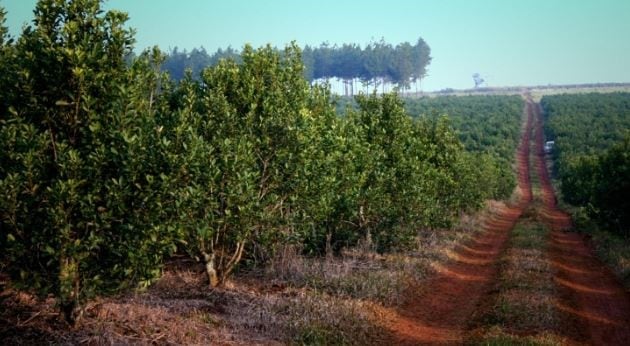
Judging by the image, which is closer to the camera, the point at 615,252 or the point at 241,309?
the point at 241,309

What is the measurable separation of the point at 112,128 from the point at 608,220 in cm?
3142

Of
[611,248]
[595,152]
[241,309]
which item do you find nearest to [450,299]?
[241,309]

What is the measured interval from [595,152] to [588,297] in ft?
213

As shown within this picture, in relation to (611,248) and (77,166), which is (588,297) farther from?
(77,166)

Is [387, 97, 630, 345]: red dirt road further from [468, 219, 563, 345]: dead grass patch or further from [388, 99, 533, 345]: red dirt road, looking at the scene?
[468, 219, 563, 345]: dead grass patch

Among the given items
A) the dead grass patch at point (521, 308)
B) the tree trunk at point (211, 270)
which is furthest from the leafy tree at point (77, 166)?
the dead grass patch at point (521, 308)

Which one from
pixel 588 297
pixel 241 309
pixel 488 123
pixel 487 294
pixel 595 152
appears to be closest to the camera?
pixel 241 309

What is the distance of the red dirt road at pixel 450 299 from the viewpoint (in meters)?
14.9

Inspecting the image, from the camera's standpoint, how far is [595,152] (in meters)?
76.8

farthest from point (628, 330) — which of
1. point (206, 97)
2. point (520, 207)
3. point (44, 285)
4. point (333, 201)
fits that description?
point (520, 207)

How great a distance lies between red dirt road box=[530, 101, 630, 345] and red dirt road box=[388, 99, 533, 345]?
2.83 m

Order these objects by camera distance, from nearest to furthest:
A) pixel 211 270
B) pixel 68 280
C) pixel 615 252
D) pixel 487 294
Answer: pixel 68 280 < pixel 211 270 < pixel 487 294 < pixel 615 252

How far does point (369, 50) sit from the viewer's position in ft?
468

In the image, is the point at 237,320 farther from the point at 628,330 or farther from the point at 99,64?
the point at 628,330
